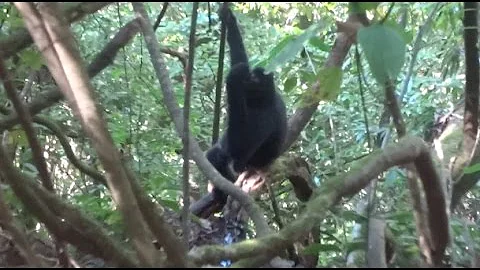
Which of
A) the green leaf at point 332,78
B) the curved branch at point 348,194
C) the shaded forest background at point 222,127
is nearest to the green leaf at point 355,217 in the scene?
the shaded forest background at point 222,127

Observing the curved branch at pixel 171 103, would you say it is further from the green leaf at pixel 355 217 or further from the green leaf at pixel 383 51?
the green leaf at pixel 383 51

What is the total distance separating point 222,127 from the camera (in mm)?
5434

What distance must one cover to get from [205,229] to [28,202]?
1533 millimetres

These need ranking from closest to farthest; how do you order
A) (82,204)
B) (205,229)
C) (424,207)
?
(424,207) → (82,204) → (205,229)

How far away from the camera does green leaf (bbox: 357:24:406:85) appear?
3.29 ft

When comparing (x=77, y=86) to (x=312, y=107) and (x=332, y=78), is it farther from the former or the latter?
(x=312, y=107)

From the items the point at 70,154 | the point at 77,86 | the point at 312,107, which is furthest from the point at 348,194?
the point at 312,107

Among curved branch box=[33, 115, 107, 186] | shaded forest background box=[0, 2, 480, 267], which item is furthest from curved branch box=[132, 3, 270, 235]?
curved branch box=[33, 115, 107, 186]

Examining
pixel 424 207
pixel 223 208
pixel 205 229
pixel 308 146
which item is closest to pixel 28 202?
pixel 424 207

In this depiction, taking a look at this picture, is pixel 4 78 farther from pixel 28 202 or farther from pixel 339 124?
pixel 339 124

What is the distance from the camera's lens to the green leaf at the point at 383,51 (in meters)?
1.00

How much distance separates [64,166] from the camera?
4.40 meters

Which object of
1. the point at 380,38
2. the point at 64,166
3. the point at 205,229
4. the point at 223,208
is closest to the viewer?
the point at 380,38

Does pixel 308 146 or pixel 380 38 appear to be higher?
pixel 308 146
